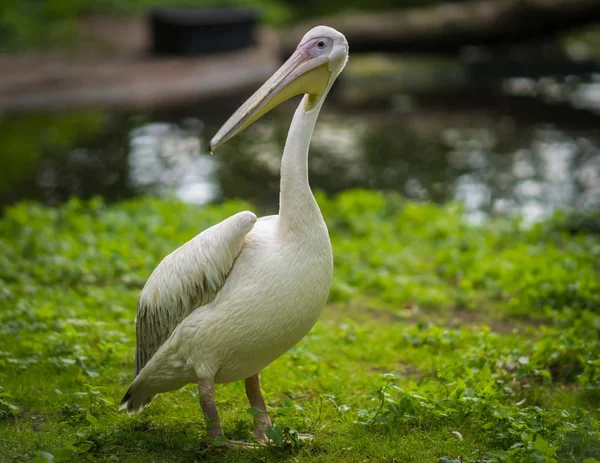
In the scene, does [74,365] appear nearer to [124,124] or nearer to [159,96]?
[124,124]

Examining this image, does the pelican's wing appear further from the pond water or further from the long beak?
the pond water

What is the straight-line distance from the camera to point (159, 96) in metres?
13.2

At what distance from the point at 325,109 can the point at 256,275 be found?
10.1 meters

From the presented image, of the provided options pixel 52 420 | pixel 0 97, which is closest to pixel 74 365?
pixel 52 420

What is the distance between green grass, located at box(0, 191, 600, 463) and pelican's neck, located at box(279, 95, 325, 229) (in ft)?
2.71

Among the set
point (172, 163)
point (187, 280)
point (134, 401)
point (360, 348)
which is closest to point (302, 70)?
point (187, 280)

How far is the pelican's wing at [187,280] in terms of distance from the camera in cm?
333

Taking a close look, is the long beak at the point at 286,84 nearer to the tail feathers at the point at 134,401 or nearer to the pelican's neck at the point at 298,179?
the pelican's neck at the point at 298,179

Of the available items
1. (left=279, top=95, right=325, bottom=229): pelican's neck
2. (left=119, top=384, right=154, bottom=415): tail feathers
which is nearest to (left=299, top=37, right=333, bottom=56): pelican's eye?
(left=279, top=95, right=325, bottom=229): pelican's neck

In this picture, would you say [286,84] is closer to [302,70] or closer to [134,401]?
[302,70]

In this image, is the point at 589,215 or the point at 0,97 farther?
the point at 0,97

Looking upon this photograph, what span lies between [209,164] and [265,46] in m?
6.19

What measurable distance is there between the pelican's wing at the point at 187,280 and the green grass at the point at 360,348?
452 mm

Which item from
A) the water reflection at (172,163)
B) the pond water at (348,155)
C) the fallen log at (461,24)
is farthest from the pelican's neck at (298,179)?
the fallen log at (461,24)
